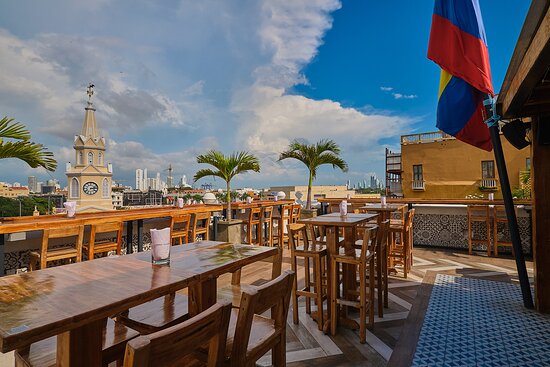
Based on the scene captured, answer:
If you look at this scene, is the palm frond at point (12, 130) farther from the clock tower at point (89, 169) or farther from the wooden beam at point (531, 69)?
the clock tower at point (89, 169)

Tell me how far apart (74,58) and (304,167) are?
30.0 ft

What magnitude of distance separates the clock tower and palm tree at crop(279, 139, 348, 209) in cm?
2621

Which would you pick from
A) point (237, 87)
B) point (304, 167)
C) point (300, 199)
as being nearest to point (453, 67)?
point (304, 167)

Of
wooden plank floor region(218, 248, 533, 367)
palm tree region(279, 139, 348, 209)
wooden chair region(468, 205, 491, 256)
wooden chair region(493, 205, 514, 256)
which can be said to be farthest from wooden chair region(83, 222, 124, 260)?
wooden chair region(493, 205, 514, 256)

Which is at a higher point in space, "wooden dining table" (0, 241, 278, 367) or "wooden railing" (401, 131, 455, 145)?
"wooden railing" (401, 131, 455, 145)

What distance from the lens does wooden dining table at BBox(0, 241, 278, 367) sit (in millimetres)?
801

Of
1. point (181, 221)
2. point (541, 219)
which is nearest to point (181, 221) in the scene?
point (181, 221)

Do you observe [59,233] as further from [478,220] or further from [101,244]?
[478,220]

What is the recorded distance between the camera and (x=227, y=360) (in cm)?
120

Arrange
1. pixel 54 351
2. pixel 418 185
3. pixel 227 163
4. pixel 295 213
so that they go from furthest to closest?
pixel 418 185 → pixel 295 213 → pixel 227 163 → pixel 54 351

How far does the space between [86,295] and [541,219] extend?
3.94 meters

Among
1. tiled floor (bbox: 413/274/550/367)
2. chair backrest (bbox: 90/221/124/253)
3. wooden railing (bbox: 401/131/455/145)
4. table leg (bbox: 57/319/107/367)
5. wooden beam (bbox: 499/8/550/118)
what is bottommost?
tiled floor (bbox: 413/274/550/367)

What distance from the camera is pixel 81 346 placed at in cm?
97

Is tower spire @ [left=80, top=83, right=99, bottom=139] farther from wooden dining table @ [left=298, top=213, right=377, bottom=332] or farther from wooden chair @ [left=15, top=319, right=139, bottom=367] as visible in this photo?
wooden chair @ [left=15, top=319, right=139, bottom=367]
